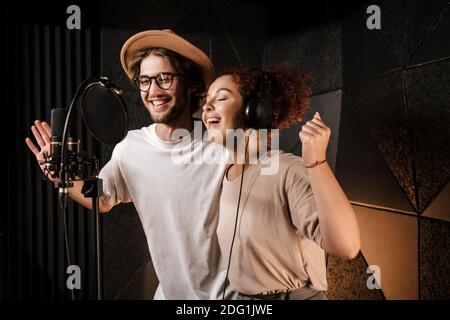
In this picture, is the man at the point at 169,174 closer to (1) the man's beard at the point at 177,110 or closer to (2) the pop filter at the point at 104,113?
(1) the man's beard at the point at 177,110

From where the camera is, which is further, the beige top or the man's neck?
the man's neck

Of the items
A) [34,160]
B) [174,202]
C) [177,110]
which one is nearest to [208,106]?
[177,110]

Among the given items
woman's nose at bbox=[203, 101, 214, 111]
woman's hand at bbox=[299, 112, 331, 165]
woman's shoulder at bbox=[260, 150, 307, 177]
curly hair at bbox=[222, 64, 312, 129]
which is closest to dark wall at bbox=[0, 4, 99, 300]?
woman's nose at bbox=[203, 101, 214, 111]

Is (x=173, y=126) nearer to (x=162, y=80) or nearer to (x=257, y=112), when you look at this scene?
(x=162, y=80)

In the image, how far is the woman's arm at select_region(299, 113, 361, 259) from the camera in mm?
1339

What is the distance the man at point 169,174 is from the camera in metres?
1.62

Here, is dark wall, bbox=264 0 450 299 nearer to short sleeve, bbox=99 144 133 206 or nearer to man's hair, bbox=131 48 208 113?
man's hair, bbox=131 48 208 113

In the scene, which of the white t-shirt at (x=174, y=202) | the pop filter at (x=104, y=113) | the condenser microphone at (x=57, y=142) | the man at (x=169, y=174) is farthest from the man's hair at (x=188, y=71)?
the condenser microphone at (x=57, y=142)

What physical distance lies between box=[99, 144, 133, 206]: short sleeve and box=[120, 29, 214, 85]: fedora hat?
0.35m

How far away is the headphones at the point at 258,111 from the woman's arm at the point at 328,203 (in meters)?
0.13

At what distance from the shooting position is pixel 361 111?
5.29 feet
